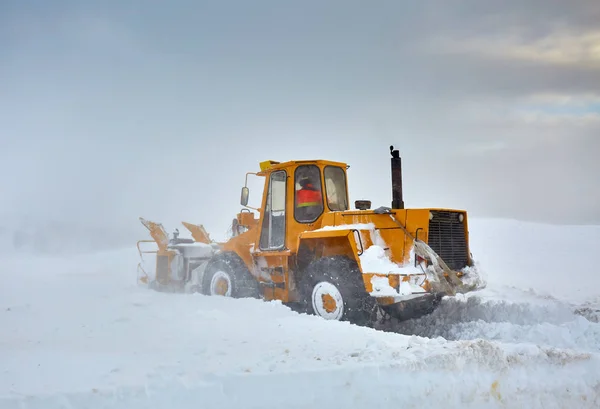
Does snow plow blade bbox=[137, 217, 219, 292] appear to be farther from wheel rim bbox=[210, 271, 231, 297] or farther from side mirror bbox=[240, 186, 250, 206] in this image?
side mirror bbox=[240, 186, 250, 206]

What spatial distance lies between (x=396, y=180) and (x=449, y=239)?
1.34 meters

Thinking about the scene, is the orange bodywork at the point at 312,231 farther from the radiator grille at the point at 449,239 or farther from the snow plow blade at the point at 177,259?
the snow plow blade at the point at 177,259

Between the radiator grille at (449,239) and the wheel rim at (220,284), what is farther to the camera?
the wheel rim at (220,284)

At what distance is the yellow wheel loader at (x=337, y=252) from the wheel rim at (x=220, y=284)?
22mm

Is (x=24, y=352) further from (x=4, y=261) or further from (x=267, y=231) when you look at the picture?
(x=4, y=261)

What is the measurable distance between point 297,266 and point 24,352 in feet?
16.1

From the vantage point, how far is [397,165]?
27.8 ft

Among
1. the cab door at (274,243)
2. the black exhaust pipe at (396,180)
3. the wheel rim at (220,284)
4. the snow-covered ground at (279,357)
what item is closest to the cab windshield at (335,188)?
the cab door at (274,243)

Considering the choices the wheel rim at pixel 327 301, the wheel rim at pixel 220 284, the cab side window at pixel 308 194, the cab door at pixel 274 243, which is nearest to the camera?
the wheel rim at pixel 327 301

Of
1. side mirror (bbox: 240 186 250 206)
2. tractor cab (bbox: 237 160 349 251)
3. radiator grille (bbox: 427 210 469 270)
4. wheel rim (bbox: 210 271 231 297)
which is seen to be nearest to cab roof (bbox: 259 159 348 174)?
tractor cab (bbox: 237 160 349 251)

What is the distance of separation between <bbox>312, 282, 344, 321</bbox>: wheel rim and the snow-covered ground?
617 millimetres

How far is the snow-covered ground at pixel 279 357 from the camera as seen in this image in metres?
4.18

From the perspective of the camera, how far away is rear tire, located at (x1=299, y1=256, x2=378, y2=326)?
7641 millimetres

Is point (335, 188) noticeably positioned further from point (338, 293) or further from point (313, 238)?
point (338, 293)
